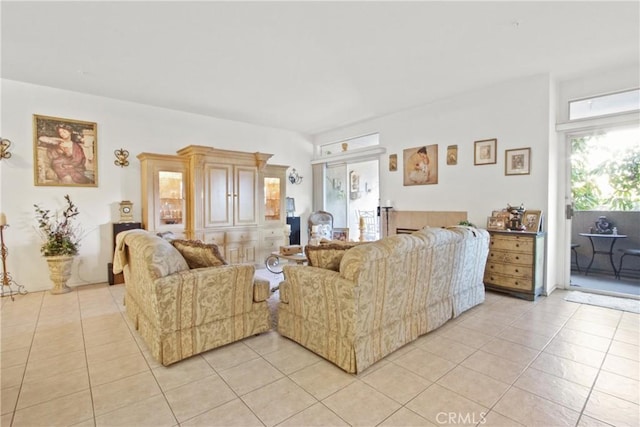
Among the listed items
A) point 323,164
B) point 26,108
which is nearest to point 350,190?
point 323,164

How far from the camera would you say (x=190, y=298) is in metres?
2.44

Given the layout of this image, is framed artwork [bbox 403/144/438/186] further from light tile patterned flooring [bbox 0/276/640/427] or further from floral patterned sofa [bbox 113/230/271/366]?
floral patterned sofa [bbox 113/230/271/366]

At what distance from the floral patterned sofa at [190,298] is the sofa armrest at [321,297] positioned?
34 cm

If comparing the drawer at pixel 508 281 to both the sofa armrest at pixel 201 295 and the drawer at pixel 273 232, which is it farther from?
the drawer at pixel 273 232

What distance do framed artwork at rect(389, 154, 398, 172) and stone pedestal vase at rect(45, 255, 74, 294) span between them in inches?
208

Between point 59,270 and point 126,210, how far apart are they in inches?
46.2

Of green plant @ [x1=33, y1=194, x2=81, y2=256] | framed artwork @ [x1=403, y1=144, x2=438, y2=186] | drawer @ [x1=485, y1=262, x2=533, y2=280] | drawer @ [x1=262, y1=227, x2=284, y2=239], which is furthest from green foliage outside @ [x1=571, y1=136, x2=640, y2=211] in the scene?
green plant @ [x1=33, y1=194, x2=81, y2=256]

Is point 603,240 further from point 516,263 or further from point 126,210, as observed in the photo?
point 126,210

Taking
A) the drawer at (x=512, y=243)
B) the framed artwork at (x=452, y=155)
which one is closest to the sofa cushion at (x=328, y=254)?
the drawer at (x=512, y=243)

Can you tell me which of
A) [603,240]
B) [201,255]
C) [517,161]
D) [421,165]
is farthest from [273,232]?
[603,240]

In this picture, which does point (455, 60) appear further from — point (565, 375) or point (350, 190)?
point (350, 190)

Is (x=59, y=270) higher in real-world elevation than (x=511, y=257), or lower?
lower

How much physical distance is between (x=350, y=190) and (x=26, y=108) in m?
5.60

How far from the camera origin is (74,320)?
3.33 metres
